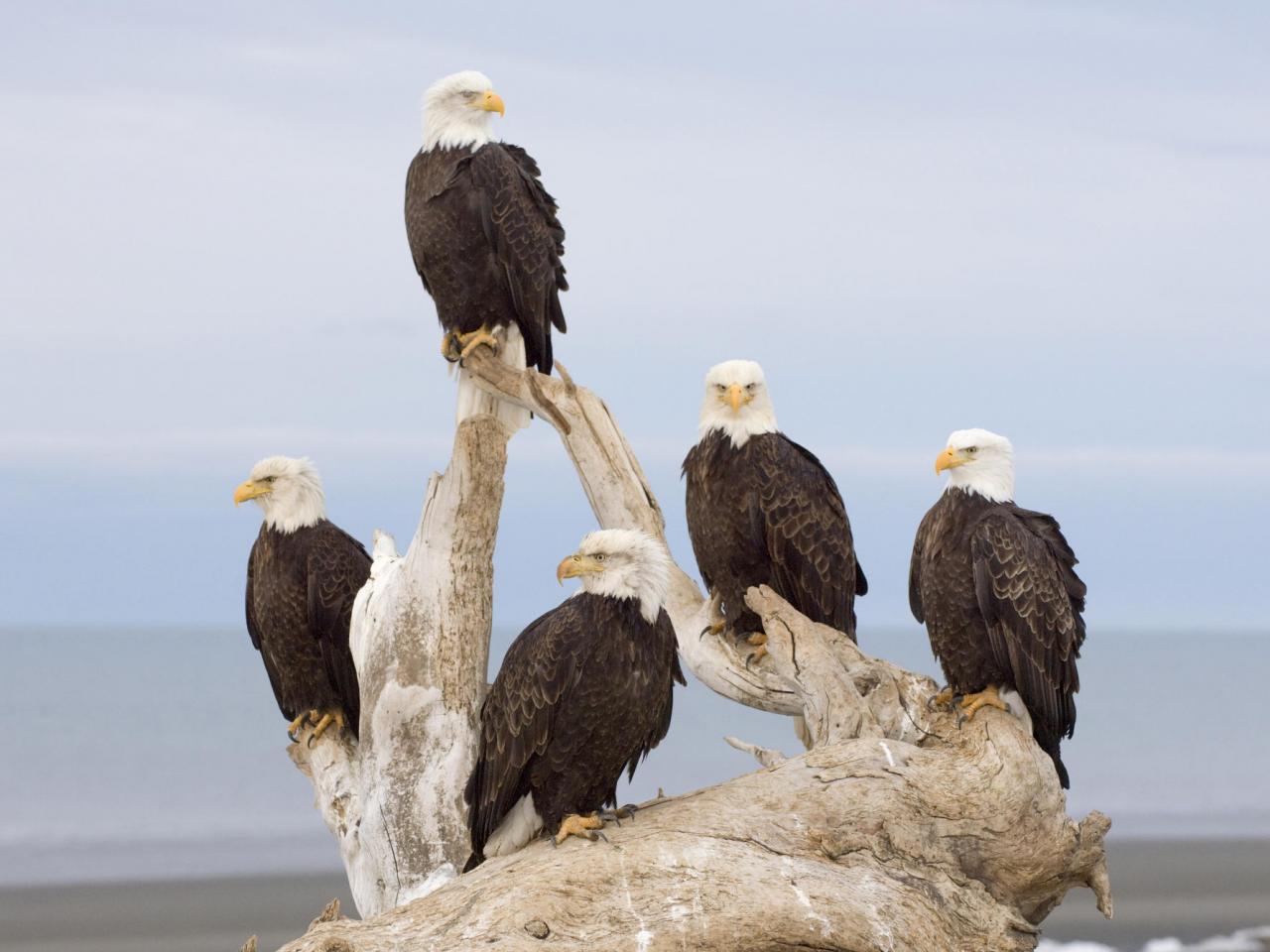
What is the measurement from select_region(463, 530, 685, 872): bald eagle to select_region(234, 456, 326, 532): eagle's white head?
2.43 m

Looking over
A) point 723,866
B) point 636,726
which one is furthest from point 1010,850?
point 636,726

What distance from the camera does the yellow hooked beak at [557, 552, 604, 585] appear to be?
20.4ft

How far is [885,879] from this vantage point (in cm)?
670

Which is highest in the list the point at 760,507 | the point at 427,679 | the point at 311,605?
the point at 760,507

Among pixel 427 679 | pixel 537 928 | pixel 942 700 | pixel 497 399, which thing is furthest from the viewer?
pixel 497 399

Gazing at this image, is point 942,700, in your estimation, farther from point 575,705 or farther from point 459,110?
point 459,110

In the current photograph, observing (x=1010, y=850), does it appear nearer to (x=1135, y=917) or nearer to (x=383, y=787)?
(x=383, y=787)

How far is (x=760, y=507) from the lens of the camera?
7.68m

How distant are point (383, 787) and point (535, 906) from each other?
2005mm

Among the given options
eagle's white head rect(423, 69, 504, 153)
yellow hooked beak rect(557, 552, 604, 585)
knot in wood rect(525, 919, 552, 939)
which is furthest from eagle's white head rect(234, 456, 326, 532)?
knot in wood rect(525, 919, 552, 939)

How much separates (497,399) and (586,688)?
2.72 metres

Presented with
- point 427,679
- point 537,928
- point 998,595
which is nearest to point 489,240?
point 427,679

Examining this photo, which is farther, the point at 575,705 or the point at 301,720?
the point at 301,720

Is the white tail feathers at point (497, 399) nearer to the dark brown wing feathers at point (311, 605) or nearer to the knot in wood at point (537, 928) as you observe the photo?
the dark brown wing feathers at point (311, 605)
